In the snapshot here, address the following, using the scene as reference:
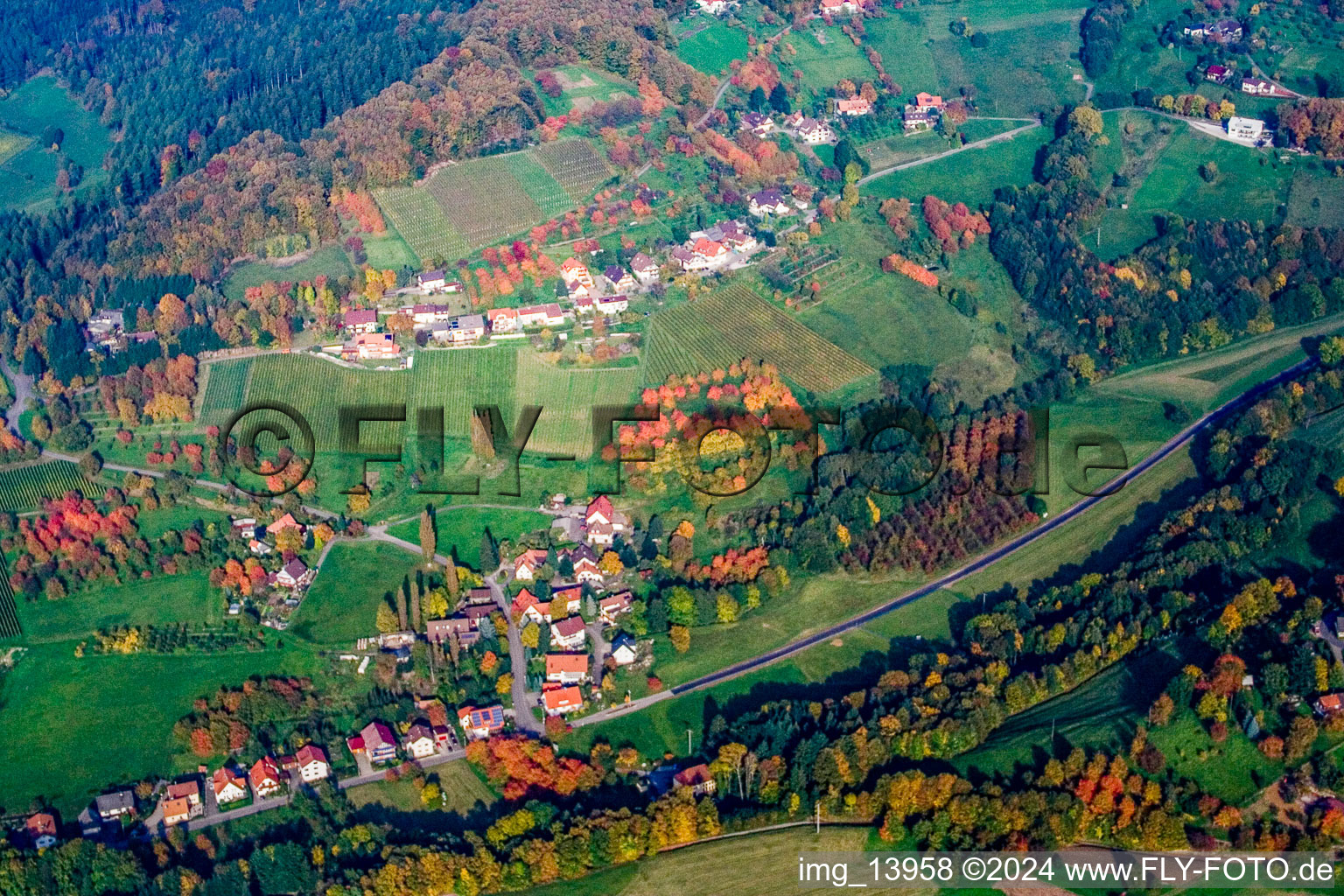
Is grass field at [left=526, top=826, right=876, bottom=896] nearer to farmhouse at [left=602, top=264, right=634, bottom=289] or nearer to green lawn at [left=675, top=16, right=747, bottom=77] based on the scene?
farmhouse at [left=602, top=264, right=634, bottom=289]

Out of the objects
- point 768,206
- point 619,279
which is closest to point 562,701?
point 619,279

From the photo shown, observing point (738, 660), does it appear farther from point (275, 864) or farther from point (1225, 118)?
point (1225, 118)

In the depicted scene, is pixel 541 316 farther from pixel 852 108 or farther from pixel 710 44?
pixel 710 44

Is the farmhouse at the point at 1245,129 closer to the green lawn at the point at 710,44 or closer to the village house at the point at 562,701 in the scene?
the green lawn at the point at 710,44

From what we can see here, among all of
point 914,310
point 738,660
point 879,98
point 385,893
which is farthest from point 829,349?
point 385,893

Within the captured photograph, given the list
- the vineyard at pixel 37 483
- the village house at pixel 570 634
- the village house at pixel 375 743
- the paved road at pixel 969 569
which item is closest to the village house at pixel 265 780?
the village house at pixel 375 743
